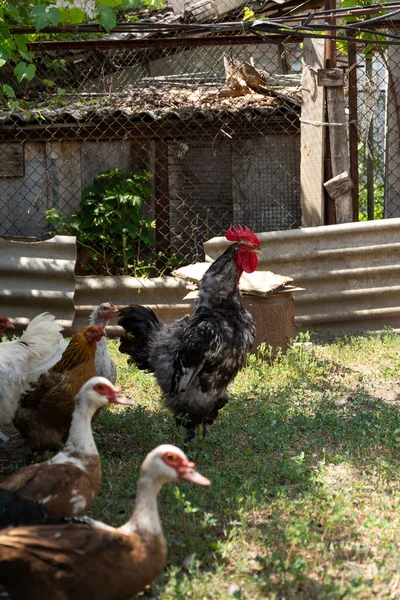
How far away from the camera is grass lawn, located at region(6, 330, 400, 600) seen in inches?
143

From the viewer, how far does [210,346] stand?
561 cm

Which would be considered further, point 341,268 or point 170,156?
point 170,156

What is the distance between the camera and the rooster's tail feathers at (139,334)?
6254 mm

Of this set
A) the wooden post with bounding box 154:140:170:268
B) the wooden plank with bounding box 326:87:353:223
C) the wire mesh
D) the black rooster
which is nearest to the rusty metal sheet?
the wire mesh

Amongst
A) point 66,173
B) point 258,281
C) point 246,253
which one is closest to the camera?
point 246,253

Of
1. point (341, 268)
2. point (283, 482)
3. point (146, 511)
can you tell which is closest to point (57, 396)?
point (283, 482)

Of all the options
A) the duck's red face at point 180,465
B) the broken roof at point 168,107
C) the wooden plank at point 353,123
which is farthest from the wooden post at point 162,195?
the duck's red face at point 180,465

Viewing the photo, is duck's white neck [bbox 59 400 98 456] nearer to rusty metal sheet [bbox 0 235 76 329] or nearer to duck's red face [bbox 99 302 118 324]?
duck's red face [bbox 99 302 118 324]

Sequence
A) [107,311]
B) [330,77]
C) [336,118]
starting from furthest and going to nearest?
[336,118] < [330,77] < [107,311]

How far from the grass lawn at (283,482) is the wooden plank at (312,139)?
174cm

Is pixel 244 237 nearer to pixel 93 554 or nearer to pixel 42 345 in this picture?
pixel 42 345

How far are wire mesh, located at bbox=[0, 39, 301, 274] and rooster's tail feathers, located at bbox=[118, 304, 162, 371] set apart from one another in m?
3.16

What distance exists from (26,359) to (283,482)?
2.13 meters

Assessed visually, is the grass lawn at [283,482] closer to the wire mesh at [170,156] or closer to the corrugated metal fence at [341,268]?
the corrugated metal fence at [341,268]
